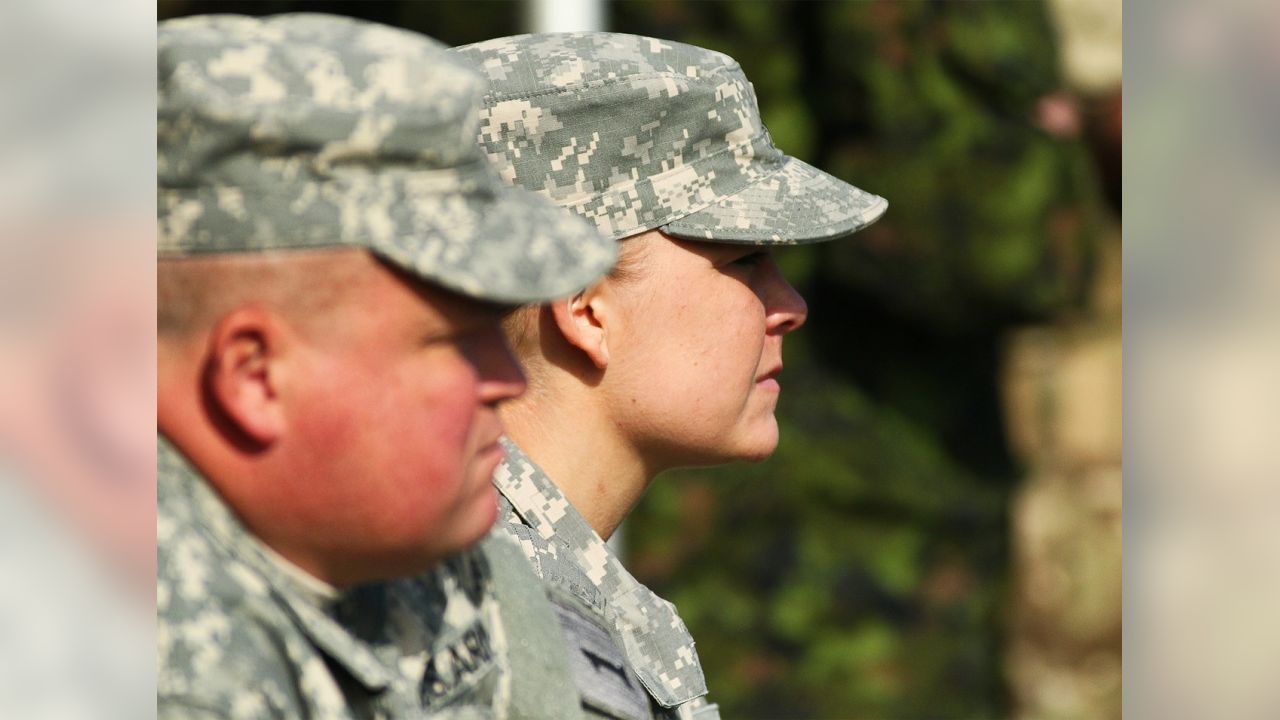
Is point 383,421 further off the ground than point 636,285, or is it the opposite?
point 383,421

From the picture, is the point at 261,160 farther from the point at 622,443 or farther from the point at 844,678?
the point at 844,678

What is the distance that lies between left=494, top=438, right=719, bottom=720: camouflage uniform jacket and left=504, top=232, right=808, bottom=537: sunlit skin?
0.31ft

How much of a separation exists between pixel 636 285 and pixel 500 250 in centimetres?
119

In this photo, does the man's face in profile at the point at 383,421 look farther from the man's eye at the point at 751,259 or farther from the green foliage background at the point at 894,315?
the green foliage background at the point at 894,315

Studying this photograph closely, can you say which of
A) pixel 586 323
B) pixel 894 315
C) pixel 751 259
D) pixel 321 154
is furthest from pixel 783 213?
pixel 894 315

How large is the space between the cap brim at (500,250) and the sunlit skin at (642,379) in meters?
1.05

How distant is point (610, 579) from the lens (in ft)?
8.77

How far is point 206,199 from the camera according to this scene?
1.57 meters

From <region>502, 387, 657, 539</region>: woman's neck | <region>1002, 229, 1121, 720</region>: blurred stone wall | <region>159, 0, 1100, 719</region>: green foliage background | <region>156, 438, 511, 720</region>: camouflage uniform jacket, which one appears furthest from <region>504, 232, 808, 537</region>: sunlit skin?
<region>1002, 229, 1121, 720</region>: blurred stone wall

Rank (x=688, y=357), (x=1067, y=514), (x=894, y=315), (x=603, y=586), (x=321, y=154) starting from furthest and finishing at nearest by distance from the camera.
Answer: (x=894, y=315) → (x=1067, y=514) → (x=688, y=357) → (x=603, y=586) → (x=321, y=154)

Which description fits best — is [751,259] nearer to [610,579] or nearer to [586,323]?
[586,323]

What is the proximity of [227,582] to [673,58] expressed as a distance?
150cm

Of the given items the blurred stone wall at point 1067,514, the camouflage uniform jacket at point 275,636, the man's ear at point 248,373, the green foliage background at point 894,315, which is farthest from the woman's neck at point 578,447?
the blurred stone wall at point 1067,514

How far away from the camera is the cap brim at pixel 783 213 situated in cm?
277
